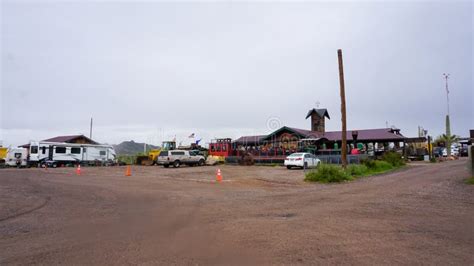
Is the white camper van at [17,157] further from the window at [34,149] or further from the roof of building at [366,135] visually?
the roof of building at [366,135]

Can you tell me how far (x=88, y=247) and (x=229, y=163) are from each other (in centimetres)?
3519

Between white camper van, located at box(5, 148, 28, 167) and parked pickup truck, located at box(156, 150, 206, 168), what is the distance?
18.0m

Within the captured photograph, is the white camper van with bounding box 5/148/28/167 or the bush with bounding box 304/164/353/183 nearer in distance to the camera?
the bush with bounding box 304/164/353/183

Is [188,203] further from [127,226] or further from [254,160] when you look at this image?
[254,160]

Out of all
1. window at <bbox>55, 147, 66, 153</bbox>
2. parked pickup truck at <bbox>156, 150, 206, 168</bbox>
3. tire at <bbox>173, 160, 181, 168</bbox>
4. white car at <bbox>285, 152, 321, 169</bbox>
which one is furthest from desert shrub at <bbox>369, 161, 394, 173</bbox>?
window at <bbox>55, 147, 66, 153</bbox>

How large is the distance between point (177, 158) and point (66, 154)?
15971 millimetres

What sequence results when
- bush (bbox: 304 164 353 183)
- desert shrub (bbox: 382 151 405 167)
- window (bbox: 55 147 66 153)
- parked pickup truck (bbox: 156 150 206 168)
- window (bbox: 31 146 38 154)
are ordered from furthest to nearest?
window (bbox: 55 147 66 153) < window (bbox: 31 146 38 154) < parked pickup truck (bbox: 156 150 206 168) < desert shrub (bbox: 382 151 405 167) < bush (bbox: 304 164 353 183)

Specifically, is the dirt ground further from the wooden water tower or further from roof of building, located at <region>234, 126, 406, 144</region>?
the wooden water tower

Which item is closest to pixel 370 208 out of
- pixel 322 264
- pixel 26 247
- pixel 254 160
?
pixel 322 264

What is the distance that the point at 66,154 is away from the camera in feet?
140

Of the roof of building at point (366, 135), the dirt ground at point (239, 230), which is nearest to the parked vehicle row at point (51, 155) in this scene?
the roof of building at point (366, 135)

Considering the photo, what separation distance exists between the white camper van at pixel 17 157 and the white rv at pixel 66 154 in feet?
3.35

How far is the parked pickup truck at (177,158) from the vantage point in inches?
1431

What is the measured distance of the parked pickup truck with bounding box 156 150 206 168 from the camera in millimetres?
36344
